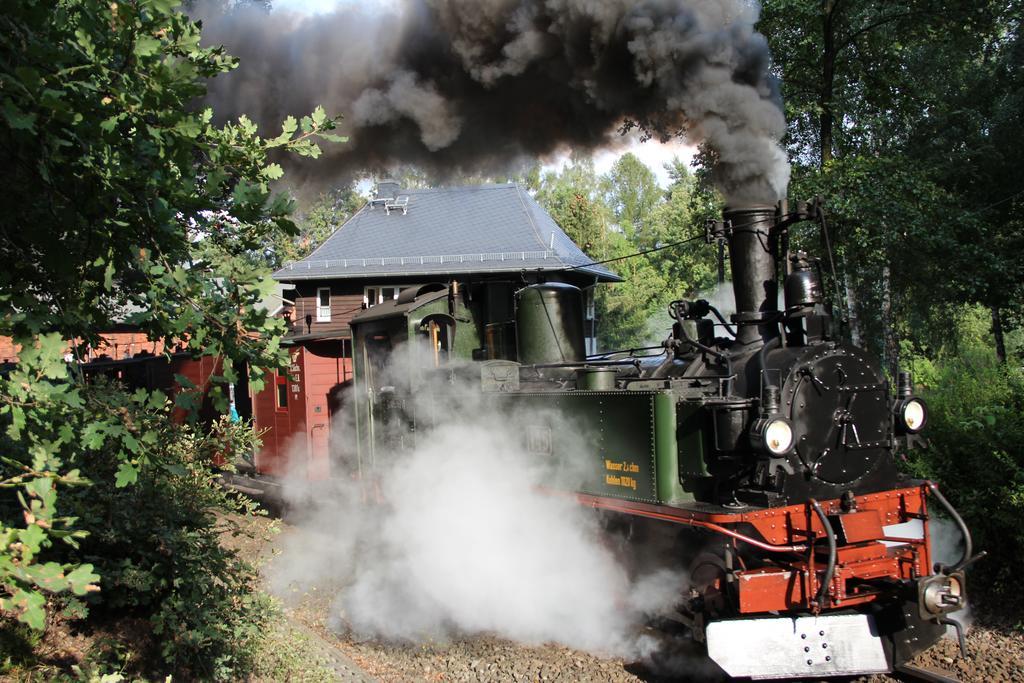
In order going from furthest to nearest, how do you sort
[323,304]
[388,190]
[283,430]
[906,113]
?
[388,190] < [323,304] < [906,113] < [283,430]

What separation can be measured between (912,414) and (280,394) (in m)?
8.45

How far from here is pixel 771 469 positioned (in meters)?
4.84

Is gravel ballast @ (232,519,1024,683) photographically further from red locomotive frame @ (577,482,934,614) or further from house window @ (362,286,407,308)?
house window @ (362,286,407,308)

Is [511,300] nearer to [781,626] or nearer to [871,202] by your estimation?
[781,626]

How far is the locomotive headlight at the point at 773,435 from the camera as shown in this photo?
4738 millimetres

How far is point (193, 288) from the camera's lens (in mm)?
2873

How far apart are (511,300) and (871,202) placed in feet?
22.8

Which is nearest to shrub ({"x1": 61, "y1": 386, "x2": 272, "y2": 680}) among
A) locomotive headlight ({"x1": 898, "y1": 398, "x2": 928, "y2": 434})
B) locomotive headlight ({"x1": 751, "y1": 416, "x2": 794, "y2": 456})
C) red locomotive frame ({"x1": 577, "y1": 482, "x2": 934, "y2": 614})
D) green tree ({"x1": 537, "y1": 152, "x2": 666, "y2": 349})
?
red locomotive frame ({"x1": 577, "y1": 482, "x2": 934, "y2": 614})

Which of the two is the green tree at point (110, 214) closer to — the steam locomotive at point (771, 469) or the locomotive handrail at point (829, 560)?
the steam locomotive at point (771, 469)

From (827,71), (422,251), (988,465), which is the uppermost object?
(827,71)

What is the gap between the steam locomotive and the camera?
4.82 meters

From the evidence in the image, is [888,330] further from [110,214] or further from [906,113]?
[110,214]

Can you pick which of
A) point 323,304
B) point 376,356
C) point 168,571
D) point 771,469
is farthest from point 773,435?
point 323,304

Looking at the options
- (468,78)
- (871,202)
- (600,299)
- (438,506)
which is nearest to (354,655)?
(438,506)
